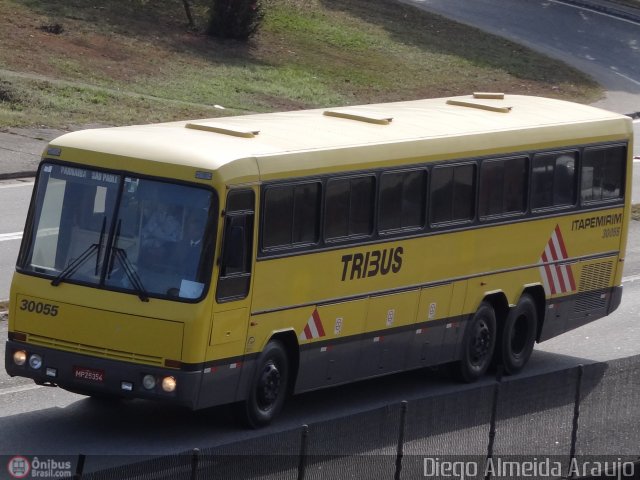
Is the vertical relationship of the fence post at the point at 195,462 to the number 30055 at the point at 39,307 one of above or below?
above

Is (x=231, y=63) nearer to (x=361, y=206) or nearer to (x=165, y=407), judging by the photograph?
(x=361, y=206)

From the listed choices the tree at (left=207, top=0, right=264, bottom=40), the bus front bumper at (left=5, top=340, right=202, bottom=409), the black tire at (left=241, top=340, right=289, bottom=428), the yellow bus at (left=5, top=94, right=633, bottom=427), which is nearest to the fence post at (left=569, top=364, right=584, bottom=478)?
the yellow bus at (left=5, top=94, right=633, bottom=427)

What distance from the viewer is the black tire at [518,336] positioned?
1622 centimetres

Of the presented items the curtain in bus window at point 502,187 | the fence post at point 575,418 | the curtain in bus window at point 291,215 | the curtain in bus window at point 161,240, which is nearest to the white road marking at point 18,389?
the curtain in bus window at point 161,240

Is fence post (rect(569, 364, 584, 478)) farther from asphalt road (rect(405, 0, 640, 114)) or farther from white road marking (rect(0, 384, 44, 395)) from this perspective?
asphalt road (rect(405, 0, 640, 114))

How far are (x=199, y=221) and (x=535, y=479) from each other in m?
3.62

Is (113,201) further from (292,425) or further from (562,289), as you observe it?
(562,289)

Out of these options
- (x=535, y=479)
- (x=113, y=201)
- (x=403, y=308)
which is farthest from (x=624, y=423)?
(x=113, y=201)

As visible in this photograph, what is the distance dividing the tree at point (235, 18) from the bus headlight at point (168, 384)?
31323 mm

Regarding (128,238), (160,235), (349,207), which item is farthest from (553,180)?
(128,238)

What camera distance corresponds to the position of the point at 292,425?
1334 centimetres

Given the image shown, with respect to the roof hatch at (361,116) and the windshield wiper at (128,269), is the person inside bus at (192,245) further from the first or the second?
the roof hatch at (361,116)

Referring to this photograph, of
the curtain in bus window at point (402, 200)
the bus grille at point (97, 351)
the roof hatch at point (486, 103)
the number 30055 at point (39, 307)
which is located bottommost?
the bus grille at point (97, 351)

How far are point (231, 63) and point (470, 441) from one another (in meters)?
31.0
